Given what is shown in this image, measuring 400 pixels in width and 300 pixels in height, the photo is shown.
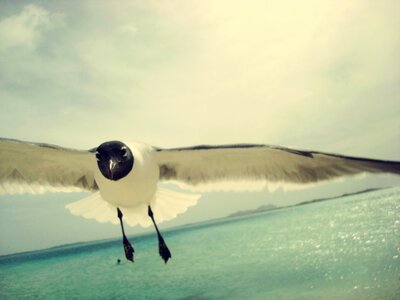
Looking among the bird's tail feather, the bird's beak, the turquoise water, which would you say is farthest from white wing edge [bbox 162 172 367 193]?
the turquoise water

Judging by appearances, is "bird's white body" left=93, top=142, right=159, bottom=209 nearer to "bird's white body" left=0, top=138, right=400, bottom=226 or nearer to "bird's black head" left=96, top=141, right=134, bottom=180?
"bird's white body" left=0, top=138, right=400, bottom=226

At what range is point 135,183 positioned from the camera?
368 cm

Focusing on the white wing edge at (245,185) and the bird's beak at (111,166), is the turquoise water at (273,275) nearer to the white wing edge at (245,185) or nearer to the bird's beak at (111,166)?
the white wing edge at (245,185)

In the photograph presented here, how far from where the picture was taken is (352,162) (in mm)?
3445

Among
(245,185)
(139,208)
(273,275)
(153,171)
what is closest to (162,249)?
(139,208)

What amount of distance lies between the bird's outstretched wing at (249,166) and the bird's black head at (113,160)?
64cm

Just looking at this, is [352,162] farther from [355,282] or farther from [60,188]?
[355,282]

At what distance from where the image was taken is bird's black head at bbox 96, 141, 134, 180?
3.43 m

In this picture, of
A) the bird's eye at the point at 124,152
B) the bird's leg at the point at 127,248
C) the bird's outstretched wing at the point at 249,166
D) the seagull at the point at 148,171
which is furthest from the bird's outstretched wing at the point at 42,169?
the bird's outstretched wing at the point at 249,166

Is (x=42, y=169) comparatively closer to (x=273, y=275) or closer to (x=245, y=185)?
(x=245, y=185)

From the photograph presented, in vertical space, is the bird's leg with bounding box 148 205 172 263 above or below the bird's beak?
below

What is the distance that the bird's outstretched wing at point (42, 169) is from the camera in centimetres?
371

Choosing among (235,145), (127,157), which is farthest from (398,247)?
(127,157)

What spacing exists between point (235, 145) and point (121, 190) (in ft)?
3.71
